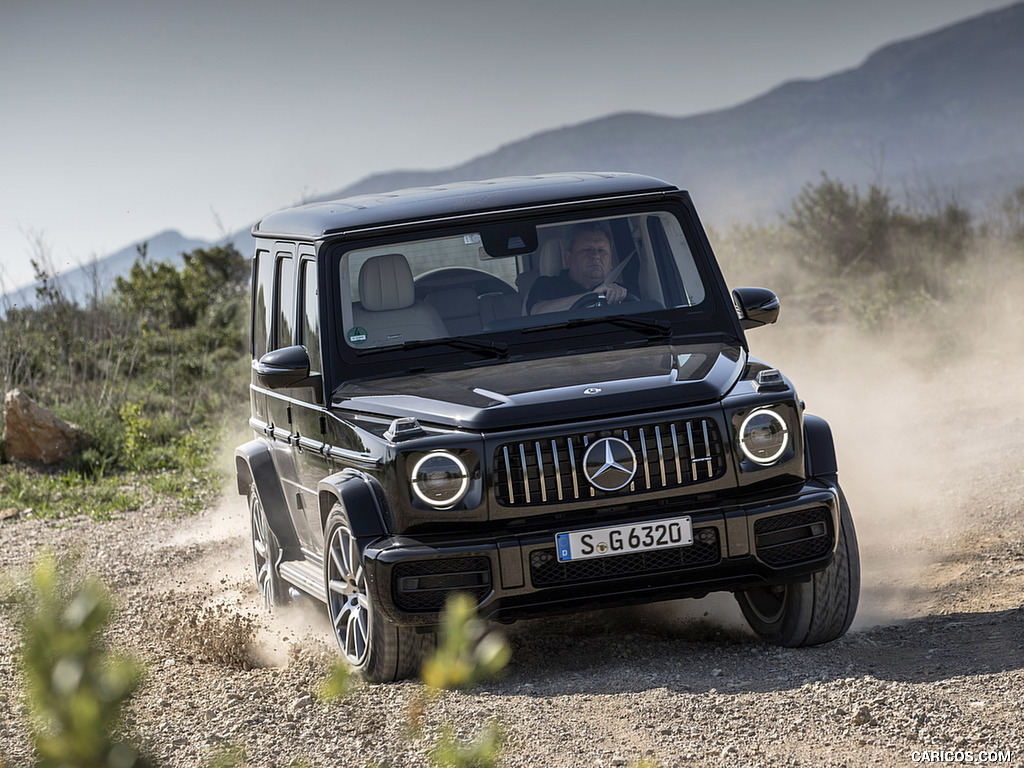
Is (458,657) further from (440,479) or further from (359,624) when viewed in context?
(359,624)

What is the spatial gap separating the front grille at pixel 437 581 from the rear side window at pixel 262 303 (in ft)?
7.15

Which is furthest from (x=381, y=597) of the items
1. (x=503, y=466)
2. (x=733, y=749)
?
(x=733, y=749)

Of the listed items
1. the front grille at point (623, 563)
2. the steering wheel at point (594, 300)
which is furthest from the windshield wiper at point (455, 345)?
the front grille at point (623, 563)

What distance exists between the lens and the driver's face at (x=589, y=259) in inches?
207

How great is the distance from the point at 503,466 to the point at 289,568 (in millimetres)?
1824

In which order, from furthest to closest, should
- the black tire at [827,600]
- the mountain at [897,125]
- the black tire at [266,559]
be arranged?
the mountain at [897,125] < the black tire at [266,559] < the black tire at [827,600]

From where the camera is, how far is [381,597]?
4156 mm

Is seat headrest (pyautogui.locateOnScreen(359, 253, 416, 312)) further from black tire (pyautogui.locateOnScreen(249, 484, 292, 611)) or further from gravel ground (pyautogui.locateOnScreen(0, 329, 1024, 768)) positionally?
gravel ground (pyautogui.locateOnScreen(0, 329, 1024, 768))

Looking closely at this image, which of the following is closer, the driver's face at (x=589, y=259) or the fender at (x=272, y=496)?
the driver's face at (x=589, y=259)

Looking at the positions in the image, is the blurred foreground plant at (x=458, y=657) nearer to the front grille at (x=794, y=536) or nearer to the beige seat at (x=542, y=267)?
the front grille at (x=794, y=536)

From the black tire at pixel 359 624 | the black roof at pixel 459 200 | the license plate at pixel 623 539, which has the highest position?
the black roof at pixel 459 200

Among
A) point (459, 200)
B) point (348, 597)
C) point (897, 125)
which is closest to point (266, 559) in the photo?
point (348, 597)

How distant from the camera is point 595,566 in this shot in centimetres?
418

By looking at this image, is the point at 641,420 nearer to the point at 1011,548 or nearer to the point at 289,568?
the point at 289,568
